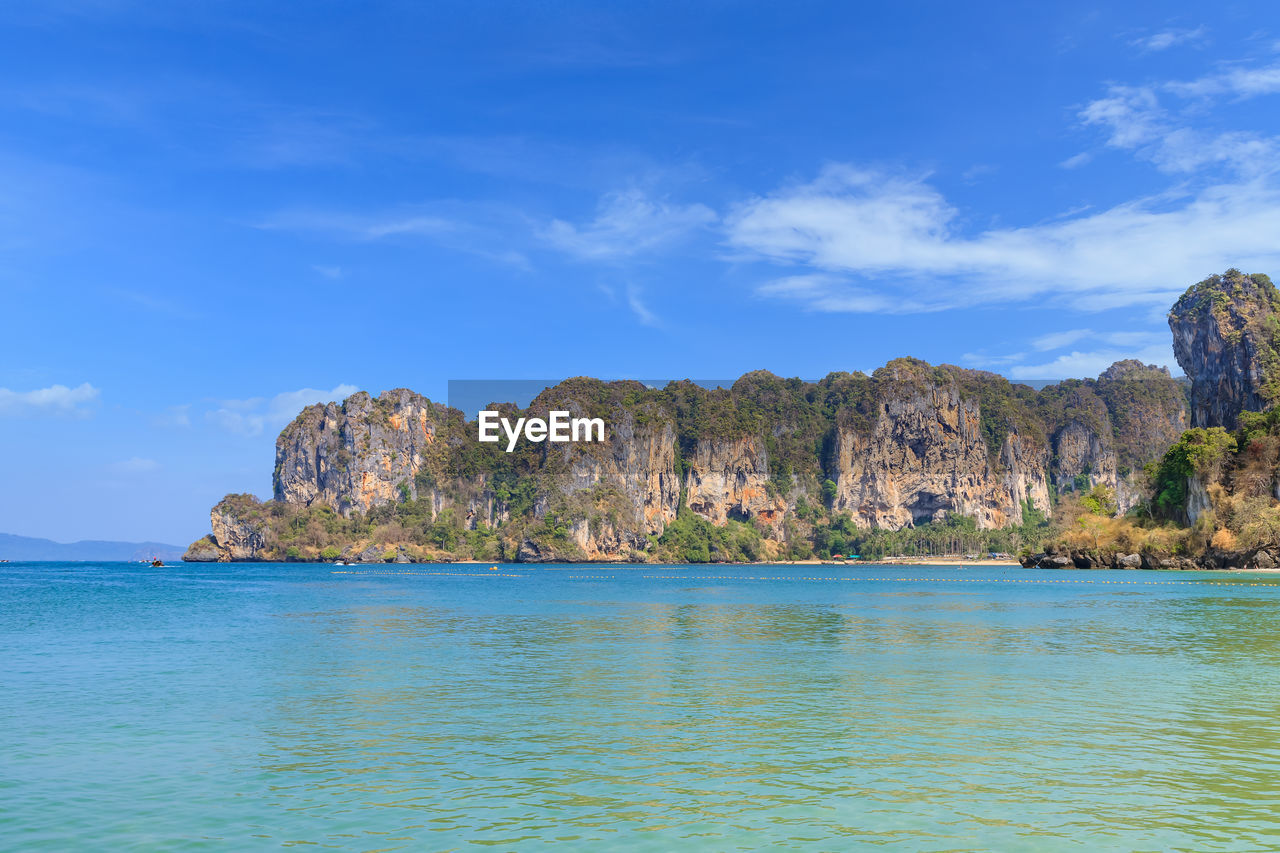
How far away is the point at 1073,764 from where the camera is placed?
13281 mm

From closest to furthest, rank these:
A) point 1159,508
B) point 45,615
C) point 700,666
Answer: point 700,666 < point 45,615 < point 1159,508

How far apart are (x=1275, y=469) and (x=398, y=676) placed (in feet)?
302

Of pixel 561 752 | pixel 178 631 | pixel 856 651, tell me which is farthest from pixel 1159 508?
pixel 561 752

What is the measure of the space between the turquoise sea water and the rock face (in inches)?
4360

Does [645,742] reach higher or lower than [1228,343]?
lower

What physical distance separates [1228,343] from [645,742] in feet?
472

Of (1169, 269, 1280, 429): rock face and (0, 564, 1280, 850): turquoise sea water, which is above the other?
(1169, 269, 1280, 429): rock face

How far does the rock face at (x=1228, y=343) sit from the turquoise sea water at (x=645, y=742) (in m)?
111

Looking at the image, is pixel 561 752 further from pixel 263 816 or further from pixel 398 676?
pixel 398 676

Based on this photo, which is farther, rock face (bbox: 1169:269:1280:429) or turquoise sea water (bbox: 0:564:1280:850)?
rock face (bbox: 1169:269:1280:429)

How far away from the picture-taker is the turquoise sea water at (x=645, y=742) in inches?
411

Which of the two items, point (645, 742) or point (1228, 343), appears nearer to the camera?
point (645, 742)

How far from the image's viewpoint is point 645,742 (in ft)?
48.8

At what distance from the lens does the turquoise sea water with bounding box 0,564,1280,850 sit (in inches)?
411
